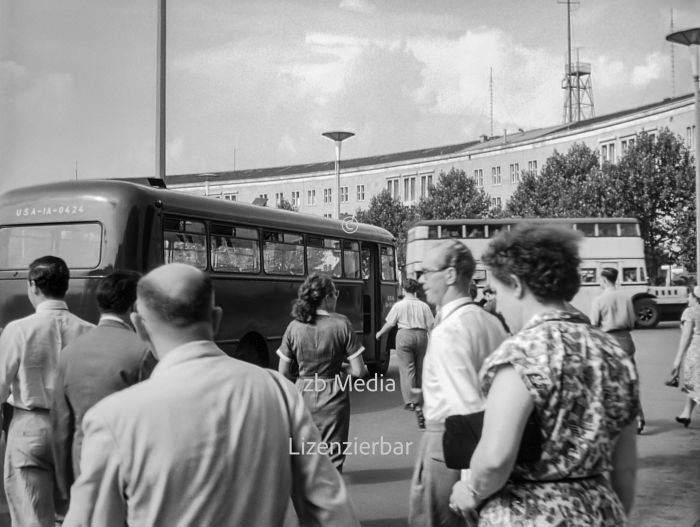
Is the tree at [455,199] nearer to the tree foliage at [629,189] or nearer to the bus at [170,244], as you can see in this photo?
the tree foliage at [629,189]

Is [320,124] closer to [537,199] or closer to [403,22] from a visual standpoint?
[403,22]

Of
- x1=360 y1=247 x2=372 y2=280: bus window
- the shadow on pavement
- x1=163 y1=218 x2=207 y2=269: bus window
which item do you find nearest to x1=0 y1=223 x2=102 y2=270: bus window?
x1=163 y1=218 x2=207 y2=269: bus window

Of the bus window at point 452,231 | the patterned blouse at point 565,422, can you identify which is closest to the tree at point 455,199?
the bus window at point 452,231

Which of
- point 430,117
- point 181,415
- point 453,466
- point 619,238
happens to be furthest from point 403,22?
point 181,415

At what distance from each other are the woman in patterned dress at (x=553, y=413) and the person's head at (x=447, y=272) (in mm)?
1446

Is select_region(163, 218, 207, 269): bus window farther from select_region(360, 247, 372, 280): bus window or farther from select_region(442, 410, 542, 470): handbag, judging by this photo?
select_region(442, 410, 542, 470): handbag

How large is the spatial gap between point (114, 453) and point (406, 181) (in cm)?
1075

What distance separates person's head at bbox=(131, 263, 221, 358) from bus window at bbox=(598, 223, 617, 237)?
8.59m

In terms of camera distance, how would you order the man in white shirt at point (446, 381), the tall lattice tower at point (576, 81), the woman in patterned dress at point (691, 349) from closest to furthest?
the man in white shirt at point (446, 381) < the tall lattice tower at point (576, 81) < the woman in patterned dress at point (691, 349)

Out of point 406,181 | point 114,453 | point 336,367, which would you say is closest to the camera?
point 114,453

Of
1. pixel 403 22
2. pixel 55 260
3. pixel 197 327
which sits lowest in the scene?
pixel 197 327

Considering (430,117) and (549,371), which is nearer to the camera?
(549,371)

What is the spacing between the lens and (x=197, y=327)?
6.84ft

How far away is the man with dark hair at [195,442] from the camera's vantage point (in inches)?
74.1
